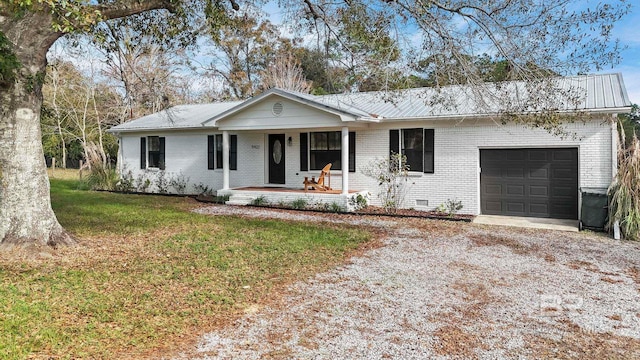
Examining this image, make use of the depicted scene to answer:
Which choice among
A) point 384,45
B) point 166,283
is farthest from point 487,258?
point 166,283

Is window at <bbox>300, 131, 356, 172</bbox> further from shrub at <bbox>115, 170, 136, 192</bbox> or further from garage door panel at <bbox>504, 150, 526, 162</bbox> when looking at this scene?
shrub at <bbox>115, 170, 136, 192</bbox>

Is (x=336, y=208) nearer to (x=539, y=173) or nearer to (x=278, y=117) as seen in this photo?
(x=278, y=117)

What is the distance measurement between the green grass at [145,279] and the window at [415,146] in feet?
13.1

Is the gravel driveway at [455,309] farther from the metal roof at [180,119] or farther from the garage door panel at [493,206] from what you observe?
the metal roof at [180,119]

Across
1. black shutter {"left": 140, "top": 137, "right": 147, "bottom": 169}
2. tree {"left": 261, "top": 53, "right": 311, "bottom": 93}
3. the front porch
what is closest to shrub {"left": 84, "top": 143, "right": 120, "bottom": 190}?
black shutter {"left": 140, "top": 137, "right": 147, "bottom": 169}

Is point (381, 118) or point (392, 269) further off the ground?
point (381, 118)

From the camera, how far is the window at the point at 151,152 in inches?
691

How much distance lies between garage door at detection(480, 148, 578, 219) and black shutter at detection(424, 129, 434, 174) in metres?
1.40

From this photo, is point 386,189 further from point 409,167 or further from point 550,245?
point 550,245

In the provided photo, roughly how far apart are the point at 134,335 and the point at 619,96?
11.9 meters

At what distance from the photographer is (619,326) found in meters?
4.38

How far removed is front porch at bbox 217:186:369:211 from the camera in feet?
41.3

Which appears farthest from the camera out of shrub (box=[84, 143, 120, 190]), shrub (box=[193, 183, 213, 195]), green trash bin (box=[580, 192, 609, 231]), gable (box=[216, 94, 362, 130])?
shrub (box=[84, 143, 120, 190])

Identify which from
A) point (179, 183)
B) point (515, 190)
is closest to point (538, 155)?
point (515, 190)
